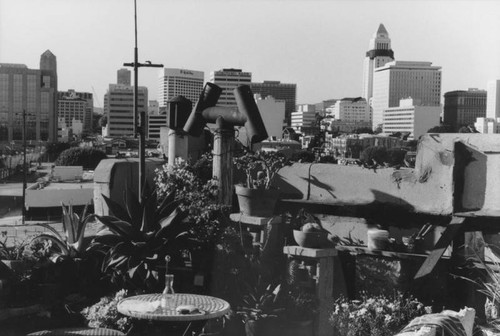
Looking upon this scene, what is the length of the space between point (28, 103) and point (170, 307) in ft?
609

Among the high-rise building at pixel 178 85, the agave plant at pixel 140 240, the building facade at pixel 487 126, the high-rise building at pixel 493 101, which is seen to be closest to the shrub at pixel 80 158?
the high-rise building at pixel 178 85

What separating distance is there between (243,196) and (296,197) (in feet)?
2.71

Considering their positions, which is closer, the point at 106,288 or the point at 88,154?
the point at 106,288

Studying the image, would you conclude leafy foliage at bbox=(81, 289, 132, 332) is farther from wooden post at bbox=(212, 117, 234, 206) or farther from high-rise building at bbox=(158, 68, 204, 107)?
high-rise building at bbox=(158, 68, 204, 107)

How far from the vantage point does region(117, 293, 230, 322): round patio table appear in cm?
436

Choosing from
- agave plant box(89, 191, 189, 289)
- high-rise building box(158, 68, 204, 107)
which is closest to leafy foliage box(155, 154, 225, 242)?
agave plant box(89, 191, 189, 289)

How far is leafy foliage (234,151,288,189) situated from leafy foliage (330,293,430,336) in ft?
5.07

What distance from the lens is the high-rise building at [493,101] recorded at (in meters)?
189

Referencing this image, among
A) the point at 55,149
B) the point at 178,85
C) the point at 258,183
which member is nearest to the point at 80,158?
the point at 178,85

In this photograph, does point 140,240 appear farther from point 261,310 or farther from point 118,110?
point 118,110

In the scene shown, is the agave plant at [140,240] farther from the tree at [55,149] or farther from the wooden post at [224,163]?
the tree at [55,149]

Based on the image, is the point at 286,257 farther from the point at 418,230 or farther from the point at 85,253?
the point at 85,253

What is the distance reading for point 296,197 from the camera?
6.99 m

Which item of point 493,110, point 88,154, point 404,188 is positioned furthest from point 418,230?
point 493,110
